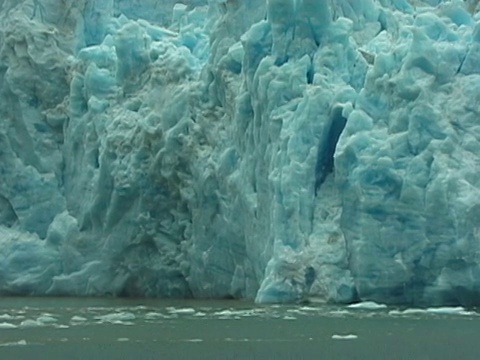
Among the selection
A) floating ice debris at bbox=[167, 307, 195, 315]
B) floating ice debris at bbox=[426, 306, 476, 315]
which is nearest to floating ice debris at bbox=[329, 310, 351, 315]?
floating ice debris at bbox=[426, 306, 476, 315]

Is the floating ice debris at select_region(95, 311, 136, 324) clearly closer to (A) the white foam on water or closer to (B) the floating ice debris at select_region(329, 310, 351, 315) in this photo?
(A) the white foam on water

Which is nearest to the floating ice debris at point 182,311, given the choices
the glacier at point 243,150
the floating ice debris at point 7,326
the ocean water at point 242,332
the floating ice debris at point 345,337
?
the ocean water at point 242,332

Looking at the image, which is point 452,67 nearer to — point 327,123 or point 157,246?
point 327,123

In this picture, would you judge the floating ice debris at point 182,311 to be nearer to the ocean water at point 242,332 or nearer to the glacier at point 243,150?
the ocean water at point 242,332

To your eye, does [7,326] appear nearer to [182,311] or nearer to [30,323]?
[30,323]

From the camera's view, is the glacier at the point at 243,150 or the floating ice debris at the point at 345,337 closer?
the floating ice debris at the point at 345,337

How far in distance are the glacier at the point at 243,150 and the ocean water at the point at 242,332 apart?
923mm

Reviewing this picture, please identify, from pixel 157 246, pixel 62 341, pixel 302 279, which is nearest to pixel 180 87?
pixel 157 246

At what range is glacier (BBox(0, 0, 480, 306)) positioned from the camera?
1323 centimetres

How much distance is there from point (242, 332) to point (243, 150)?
657 cm

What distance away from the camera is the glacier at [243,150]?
13.2m

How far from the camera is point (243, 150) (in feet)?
53.2

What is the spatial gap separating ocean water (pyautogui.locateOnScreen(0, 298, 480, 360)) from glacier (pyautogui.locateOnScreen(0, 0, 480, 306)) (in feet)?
3.03

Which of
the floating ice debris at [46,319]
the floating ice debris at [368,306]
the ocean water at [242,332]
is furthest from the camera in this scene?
the floating ice debris at [368,306]
